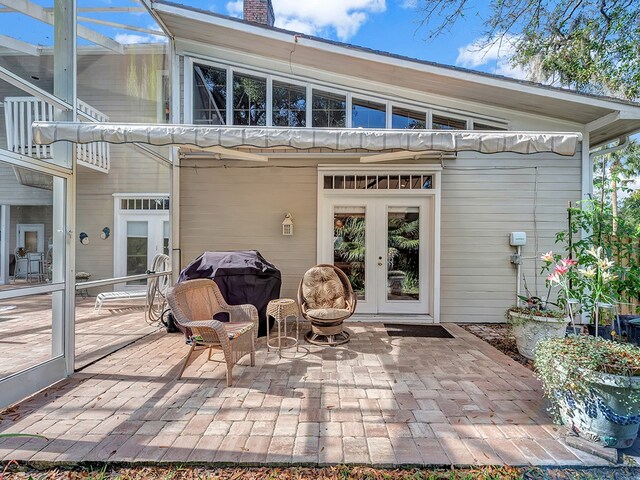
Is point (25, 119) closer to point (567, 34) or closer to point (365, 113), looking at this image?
point (365, 113)

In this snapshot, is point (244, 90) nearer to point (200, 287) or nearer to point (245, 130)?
point (245, 130)

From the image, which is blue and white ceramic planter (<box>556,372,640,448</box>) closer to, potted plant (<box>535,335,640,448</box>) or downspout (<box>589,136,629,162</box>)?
potted plant (<box>535,335,640,448</box>)

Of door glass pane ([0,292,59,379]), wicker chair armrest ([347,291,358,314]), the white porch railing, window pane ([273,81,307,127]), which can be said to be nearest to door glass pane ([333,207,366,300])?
wicker chair armrest ([347,291,358,314])

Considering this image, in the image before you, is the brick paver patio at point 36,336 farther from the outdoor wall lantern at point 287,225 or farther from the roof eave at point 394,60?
the roof eave at point 394,60

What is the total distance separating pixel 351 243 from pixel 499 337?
2783 mm

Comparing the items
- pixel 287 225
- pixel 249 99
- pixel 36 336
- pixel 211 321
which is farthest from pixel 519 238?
pixel 36 336

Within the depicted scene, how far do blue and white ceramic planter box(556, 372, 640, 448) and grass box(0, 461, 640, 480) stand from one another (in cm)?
20

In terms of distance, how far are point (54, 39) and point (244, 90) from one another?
9.14ft

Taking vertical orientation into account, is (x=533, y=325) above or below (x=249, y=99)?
below

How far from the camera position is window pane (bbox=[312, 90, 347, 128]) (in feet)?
18.3

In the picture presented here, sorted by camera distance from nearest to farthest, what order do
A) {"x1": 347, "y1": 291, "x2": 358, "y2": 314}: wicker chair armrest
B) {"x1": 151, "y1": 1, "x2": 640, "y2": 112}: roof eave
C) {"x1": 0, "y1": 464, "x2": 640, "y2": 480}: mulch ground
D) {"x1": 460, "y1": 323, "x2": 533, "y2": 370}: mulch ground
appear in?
{"x1": 0, "y1": 464, "x2": 640, "y2": 480}: mulch ground → {"x1": 460, "y1": 323, "x2": 533, "y2": 370}: mulch ground → {"x1": 347, "y1": 291, "x2": 358, "y2": 314}: wicker chair armrest → {"x1": 151, "y1": 1, "x2": 640, "y2": 112}: roof eave

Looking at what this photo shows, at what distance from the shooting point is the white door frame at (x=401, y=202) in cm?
550

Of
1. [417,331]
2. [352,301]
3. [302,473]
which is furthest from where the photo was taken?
[417,331]

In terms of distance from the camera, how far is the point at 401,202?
223 inches
